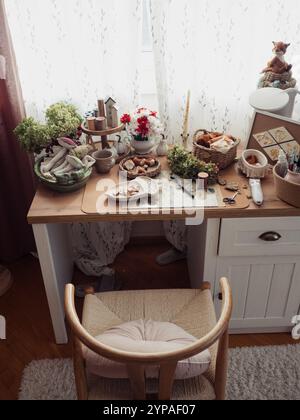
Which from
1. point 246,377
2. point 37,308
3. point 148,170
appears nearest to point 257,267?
point 246,377

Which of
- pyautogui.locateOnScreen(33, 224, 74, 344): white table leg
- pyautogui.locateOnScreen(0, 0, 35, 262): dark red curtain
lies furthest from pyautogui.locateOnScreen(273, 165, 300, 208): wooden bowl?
pyautogui.locateOnScreen(0, 0, 35, 262): dark red curtain

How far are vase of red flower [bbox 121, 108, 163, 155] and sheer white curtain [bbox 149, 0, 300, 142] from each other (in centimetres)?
16

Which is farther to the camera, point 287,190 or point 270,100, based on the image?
point 270,100

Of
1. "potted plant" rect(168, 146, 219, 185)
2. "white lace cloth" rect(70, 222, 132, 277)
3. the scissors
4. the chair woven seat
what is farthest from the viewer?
"white lace cloth" rect(70, 222, 132, 277)

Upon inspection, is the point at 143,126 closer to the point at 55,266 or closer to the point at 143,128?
the point at 143,128

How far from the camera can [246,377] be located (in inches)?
63.3

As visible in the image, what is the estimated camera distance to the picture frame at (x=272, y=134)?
152cm

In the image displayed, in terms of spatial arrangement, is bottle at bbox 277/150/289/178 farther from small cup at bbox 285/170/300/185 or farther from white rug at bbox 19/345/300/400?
white rug at bbox 19/345/300/400

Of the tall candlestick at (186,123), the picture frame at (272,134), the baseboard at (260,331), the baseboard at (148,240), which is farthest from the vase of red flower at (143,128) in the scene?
the baseboard at (260,331)

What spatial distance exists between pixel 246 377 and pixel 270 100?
113 centimetres

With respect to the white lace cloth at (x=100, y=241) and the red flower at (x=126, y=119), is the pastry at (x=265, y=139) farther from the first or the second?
the white lace cloth at (x=100, y=241)

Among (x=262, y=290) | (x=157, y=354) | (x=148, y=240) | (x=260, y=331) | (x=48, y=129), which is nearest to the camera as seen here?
(x=157, y=354)

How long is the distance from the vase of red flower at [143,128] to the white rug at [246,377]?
970 millimetres

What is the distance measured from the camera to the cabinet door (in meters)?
1.55
